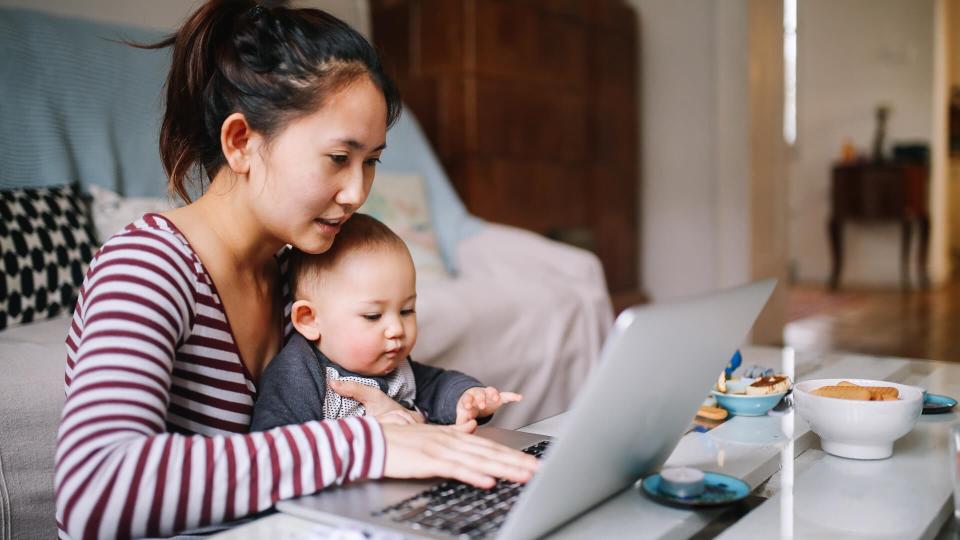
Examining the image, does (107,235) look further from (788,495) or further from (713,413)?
(788,495)

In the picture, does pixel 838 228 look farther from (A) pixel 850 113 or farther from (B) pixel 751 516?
(B) pixel 751 516

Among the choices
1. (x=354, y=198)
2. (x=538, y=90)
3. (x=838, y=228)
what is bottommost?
(x=838, y=228)

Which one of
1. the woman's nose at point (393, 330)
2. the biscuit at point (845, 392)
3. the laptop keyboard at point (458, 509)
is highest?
the woman's nose at point (393, 330)

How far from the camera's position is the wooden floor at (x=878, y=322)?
12.5 feet

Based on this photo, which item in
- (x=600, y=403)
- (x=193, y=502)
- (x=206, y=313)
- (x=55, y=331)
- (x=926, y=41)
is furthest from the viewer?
(x=926, y=41)

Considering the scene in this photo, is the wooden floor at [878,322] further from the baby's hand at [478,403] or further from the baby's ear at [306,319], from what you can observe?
the baby's ear at [306,319]

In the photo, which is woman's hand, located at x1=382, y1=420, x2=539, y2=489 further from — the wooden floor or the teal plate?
the wooden floor

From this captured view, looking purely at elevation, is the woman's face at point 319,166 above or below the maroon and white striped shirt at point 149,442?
above

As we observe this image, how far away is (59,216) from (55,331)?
330 mm

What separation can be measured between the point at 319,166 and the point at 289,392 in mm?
266

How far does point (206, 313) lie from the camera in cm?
88

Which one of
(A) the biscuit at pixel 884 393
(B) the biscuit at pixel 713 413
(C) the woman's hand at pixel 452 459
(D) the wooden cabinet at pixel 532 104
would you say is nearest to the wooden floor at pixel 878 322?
(D) the wooden cabinet at pixel 532 104

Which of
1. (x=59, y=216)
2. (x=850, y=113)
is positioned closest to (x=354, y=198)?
(x=59, y=216)

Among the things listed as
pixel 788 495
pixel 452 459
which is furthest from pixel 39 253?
pixel 788 495
